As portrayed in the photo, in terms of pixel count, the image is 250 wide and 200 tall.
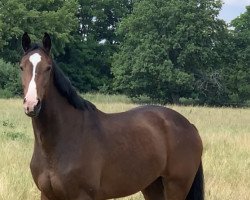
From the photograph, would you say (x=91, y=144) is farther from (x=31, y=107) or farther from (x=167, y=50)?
(x=167, y=50)

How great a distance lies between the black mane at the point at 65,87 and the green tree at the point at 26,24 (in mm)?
34598

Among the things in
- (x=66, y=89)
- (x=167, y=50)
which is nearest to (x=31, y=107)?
(x=66, y=89)

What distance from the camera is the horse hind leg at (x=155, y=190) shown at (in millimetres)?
5441

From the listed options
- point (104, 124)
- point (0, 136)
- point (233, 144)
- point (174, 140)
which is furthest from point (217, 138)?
point (104, 124)

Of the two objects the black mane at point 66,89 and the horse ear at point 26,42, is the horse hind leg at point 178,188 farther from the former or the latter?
the horse ear at point 26,42

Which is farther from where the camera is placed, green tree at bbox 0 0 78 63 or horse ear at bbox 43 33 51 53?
green tree at bbox 0 0 78 63

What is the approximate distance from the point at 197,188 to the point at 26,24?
3762 centimetres

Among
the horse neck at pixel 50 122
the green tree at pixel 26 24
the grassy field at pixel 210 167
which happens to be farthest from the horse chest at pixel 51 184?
the green tree at pixel 26 24

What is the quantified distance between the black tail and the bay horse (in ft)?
0.55

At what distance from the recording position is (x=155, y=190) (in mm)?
5473

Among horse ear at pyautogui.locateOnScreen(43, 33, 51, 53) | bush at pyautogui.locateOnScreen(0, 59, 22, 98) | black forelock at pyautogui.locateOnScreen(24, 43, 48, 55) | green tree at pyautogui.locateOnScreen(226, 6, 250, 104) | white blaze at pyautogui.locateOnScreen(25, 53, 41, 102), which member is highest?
horse ear at pyautogui.locateOnScreen(43, 33, 51, 53)

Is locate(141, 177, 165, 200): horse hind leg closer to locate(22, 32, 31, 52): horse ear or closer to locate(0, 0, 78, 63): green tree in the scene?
locate(22, 32, 31, 52): horse ear

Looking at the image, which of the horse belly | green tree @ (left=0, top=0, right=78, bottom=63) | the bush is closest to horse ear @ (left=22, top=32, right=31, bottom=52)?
the horse belly

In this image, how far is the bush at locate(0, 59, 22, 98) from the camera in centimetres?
3734
